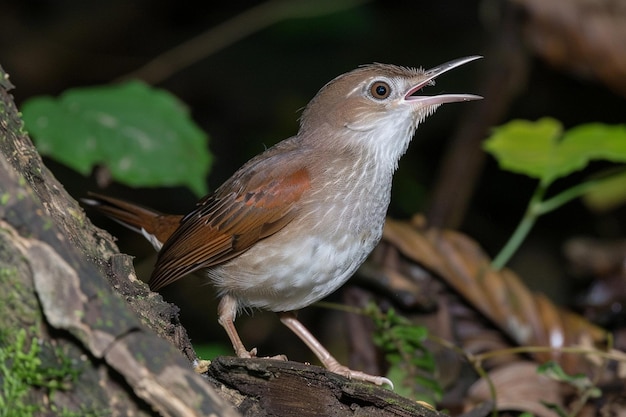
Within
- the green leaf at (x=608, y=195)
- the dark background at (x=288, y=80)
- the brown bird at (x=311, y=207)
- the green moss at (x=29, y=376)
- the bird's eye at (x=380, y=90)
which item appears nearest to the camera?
the green moss at (x=29, y=376)

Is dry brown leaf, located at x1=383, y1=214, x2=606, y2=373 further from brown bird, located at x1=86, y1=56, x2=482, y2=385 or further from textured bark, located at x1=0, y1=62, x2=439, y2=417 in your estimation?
textured bark, located at x1=0, y1=62, x2=439, y2=417

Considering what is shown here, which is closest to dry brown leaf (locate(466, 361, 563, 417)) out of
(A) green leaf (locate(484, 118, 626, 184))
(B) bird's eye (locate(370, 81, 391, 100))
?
(A) green leaf (locate(484, 118, 626, 184))

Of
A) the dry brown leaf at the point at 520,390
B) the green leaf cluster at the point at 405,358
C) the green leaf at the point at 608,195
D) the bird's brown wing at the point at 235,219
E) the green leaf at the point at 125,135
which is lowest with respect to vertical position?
the dry brown leaf at the point at 520,390

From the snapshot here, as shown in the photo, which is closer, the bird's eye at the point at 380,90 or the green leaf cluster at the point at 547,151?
the bird's eye at the point at 380,90

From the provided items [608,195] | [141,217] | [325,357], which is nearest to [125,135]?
[141,217]

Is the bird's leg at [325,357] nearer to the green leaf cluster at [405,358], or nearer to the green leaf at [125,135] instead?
the green leaf cluster at [405,358]

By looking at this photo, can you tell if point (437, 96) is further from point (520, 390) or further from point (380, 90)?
point (520, 390)

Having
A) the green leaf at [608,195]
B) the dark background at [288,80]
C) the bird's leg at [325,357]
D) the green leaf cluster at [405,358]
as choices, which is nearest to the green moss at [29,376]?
the bird's leg at [325,357]

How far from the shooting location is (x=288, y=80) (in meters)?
8.15

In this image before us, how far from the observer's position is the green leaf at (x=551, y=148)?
477 centimetres

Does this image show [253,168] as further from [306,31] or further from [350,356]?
[306,31]

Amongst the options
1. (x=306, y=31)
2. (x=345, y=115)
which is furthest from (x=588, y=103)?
(x=345, y=115)

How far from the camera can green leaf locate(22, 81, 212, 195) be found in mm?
4734

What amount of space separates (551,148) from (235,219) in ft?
6.22
